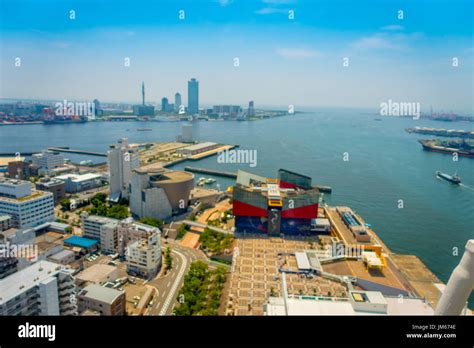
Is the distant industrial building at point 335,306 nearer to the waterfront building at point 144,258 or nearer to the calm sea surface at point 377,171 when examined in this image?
the waterfront building at point 144,258

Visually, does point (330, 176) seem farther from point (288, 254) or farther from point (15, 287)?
point (15, 287)

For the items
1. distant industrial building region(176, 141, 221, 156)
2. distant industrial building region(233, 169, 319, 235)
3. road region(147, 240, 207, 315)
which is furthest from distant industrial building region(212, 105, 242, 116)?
road region(147, 240, 207, 315)

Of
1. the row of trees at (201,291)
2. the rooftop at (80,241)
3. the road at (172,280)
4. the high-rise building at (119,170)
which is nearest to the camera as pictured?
the row of trees at (201,291)

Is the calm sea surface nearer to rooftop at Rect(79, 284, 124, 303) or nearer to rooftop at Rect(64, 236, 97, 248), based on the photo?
rooftop at Rect(79, 284, 124, 303)

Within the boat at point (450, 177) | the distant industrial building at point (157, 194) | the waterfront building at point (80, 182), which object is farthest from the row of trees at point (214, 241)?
the boat at point (450, 177)

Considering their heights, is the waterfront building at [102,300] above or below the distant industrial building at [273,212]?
below

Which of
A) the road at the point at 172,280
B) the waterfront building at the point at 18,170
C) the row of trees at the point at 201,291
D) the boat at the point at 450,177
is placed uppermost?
the waterfront building at the point at 18,170

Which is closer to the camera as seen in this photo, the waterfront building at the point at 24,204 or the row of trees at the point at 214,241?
the row of trees at the point at 214,241
